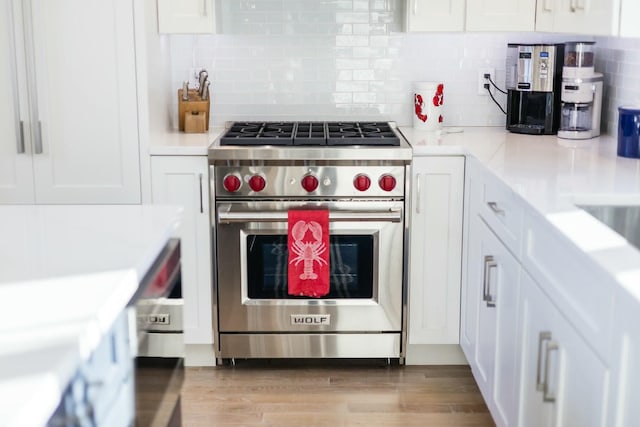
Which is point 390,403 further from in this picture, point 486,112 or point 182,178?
point 486,112

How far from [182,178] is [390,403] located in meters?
1.24

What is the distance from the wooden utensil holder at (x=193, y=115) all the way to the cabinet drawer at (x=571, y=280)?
182 centimetres

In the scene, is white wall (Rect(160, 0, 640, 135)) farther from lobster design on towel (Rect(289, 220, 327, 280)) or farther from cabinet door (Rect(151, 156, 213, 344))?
lobster design on towel (Rect(289, 220, 327, 280))

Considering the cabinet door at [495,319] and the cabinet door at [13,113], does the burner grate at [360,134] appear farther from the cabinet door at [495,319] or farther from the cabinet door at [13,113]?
the cabinet door at [13,113]

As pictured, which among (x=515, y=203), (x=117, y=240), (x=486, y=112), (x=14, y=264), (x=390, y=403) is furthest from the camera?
(x=486, y=112)

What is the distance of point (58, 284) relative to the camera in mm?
1611

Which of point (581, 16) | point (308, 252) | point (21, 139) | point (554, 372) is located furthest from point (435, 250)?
point (21, 139)

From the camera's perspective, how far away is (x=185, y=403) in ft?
11.2

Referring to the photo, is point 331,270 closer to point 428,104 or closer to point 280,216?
point 280,216

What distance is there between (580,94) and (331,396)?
1.56m

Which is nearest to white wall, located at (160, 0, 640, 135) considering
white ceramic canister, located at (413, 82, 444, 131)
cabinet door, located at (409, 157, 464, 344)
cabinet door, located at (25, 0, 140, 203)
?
white ceramic canister, located at (413, 82, 444, 131)

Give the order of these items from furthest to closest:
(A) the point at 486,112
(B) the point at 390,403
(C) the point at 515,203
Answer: (A) the point at 486,112
(B) the point at 390,403
(C) the point at 515,203

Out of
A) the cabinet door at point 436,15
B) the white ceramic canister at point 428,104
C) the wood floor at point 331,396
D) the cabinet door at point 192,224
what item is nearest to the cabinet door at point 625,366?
the wood floor at point 331,396

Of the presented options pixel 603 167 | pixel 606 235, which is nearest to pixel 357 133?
pixel 603 167
